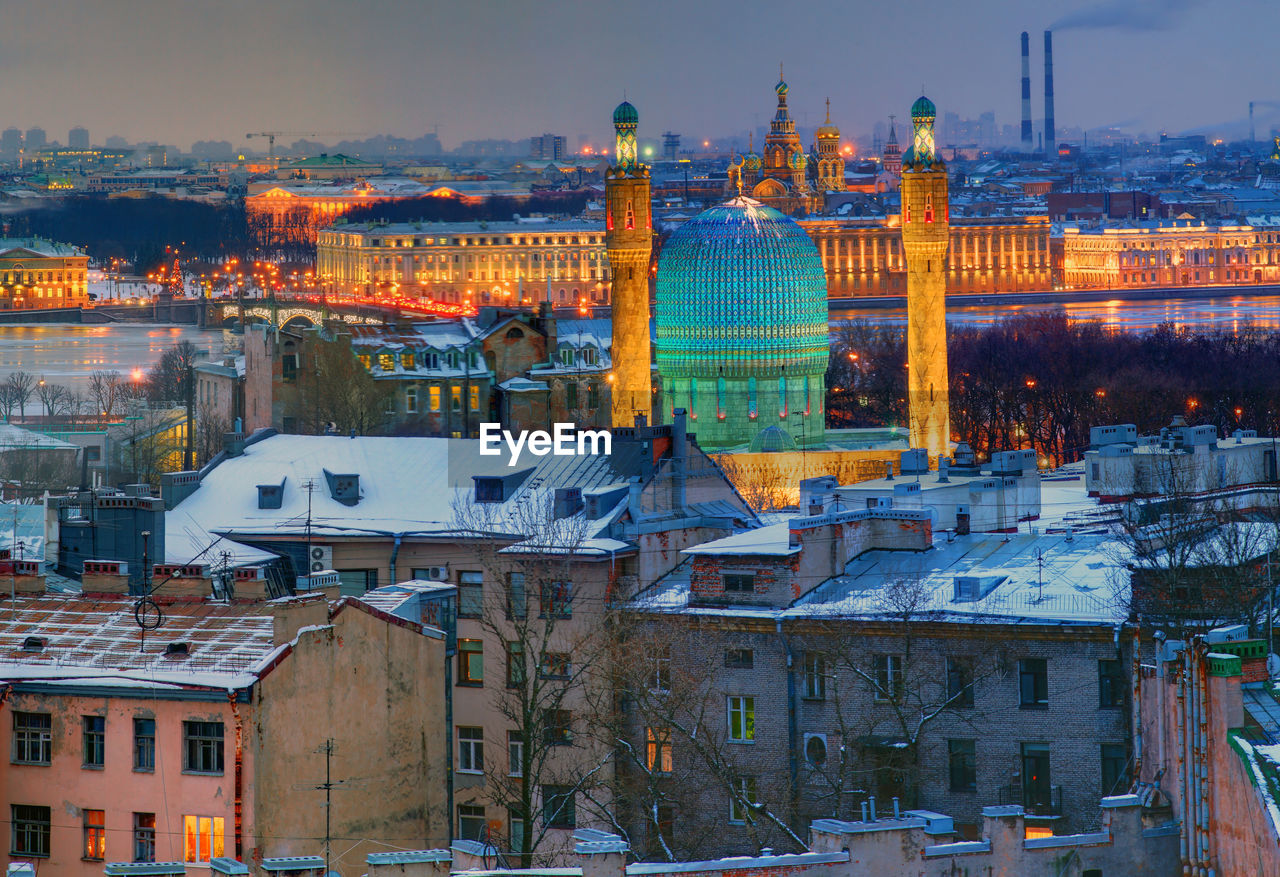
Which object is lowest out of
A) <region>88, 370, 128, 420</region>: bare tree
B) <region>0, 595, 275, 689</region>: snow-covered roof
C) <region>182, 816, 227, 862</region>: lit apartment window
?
<region>182, 816, 227, 862</region>: lit apartment window

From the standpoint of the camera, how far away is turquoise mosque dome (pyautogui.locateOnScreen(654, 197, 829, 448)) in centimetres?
5412

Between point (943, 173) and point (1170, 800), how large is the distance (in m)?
39.9

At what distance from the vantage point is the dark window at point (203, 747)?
19.8m

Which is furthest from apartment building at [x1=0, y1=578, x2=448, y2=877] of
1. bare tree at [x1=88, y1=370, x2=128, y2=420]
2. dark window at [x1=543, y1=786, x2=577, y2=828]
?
bare tree at [x1=88, y1=370, x2=128, y2=420]

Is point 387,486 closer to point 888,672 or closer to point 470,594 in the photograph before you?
point 470,594

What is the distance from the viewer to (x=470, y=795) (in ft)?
80.6

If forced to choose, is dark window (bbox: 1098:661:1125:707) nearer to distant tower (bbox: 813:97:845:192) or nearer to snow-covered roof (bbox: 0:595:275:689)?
snow-covered roof (bbox: 0:595:275:689)

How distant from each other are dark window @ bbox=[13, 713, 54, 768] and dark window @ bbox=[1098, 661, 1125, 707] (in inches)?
342

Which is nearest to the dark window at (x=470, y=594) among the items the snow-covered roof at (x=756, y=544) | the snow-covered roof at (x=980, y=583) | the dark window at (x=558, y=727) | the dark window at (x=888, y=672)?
the snow-covered roof at (x=980, y=583)

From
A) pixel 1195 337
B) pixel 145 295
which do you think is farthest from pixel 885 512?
pixel 145 295

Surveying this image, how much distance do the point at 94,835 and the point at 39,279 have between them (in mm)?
125664

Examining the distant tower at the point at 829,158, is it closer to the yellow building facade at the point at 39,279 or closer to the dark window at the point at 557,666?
the yellow building facade at the point at 39,279

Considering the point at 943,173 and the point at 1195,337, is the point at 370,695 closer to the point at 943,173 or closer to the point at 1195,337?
the point at 943,173

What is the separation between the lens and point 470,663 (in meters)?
25.9
